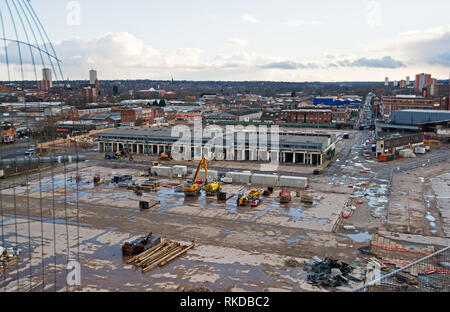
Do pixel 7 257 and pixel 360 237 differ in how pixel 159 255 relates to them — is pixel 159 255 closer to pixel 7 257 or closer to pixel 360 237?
pixel 7 257

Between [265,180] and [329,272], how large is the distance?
12432 millimetres

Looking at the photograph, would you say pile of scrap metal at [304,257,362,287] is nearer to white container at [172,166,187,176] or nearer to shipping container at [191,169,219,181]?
shipping container at [191,169,219,181]

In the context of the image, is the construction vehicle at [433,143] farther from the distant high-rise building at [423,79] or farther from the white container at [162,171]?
the distant high-rise building at [423,79]

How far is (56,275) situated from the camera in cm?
1235

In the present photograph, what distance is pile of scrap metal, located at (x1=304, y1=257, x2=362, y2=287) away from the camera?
A: 11.7m

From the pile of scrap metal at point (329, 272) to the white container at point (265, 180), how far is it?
11.2 m

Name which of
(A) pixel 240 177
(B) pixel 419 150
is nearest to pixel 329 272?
(A) pixel 240 177

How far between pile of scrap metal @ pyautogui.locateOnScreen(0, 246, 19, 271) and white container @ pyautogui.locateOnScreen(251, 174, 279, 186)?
14.4 meters

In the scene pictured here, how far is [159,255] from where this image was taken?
13.7 meters

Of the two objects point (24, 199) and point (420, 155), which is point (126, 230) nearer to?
point (24, 199)

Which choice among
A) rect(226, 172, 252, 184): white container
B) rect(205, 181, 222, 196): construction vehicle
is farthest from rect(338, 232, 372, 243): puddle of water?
rect(226, 172, 252, 184): white container

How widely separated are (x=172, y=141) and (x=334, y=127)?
3061 cm
